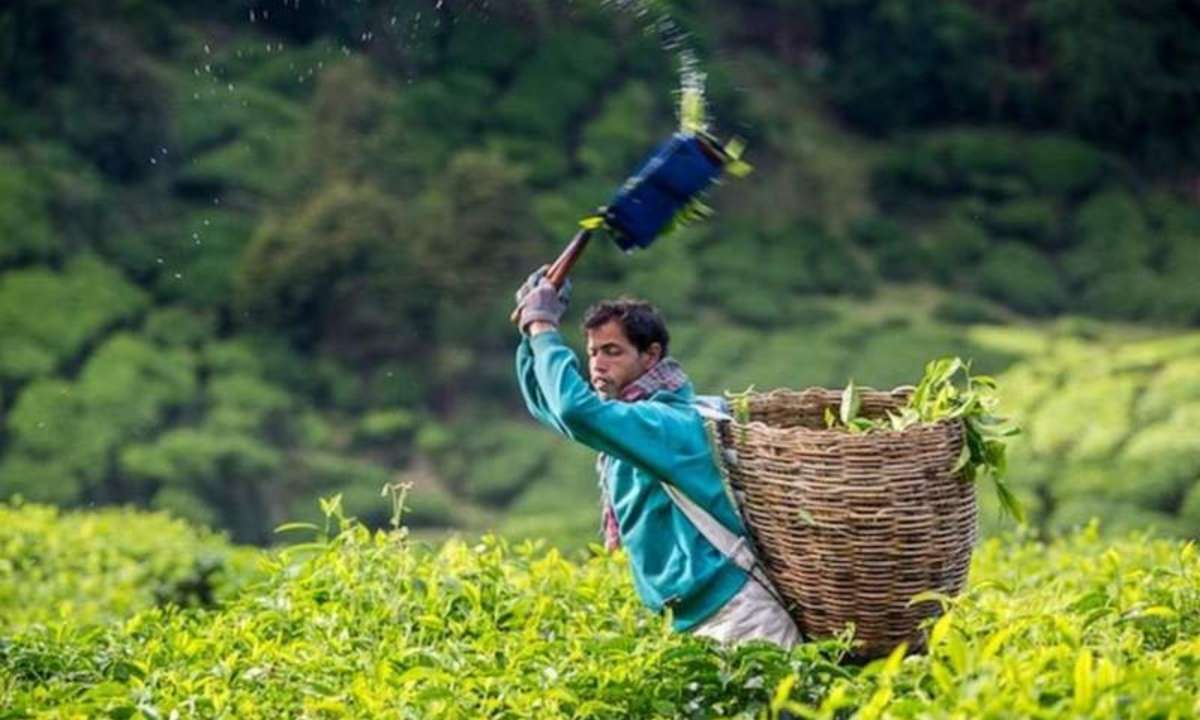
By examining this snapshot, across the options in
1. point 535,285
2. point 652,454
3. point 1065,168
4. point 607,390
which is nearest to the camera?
point 652,454

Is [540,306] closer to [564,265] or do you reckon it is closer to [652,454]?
[564,265]

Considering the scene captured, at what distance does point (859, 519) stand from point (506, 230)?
31.9 feet

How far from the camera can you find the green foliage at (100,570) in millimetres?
5336

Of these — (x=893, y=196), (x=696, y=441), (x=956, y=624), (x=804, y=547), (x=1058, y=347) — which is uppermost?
(x=893, y=196)

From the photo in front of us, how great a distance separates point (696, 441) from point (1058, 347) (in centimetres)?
950

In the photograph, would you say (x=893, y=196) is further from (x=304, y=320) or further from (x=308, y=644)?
(x=308, y=644)

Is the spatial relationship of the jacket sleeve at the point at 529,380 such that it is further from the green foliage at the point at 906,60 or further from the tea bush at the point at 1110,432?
the green foliage at the point at 906,60

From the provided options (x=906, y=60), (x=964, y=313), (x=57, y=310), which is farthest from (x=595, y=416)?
(x=906, y=60)

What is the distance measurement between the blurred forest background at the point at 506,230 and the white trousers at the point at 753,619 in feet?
21.0

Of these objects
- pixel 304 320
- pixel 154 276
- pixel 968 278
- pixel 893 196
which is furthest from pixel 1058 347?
pixel 154 276

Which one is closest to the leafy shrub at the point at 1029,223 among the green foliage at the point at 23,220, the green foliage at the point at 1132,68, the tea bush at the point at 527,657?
the green foliage at the point at 1132,68

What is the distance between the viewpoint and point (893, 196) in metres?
14.8

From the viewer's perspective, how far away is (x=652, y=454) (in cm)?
279

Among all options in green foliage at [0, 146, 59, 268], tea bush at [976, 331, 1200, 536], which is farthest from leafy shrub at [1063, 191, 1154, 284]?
green foliage at [0, 146, 59, 268]
